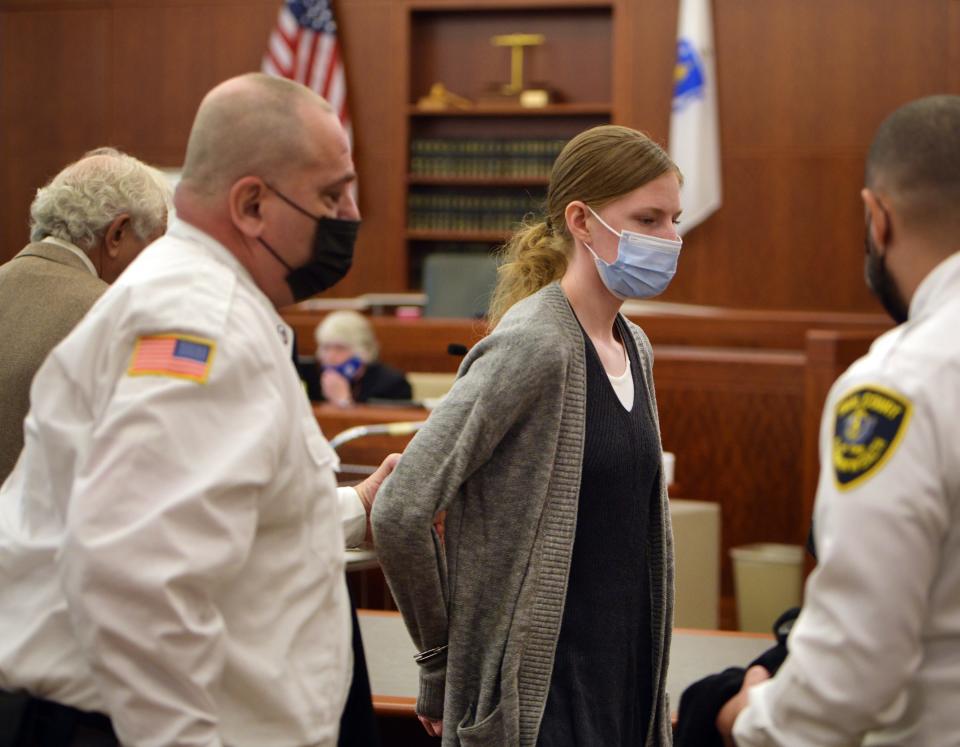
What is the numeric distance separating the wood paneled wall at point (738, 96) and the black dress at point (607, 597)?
21.2 ft

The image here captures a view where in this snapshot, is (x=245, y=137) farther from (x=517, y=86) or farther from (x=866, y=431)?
(x=517, y=86)

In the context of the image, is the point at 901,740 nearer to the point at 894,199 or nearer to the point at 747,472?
the point at 894,199

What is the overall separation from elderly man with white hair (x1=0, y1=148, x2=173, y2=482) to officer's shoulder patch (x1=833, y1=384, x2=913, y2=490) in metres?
1.20

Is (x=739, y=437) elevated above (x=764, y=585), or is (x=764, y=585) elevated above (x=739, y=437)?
(x=739, y=437)

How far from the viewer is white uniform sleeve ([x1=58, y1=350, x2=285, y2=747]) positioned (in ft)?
3.74

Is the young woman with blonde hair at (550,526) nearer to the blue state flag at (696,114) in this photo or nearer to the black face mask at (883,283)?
the black face mask at (883,283)

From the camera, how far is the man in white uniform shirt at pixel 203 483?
1150 millimetres

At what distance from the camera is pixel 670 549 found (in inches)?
74.5

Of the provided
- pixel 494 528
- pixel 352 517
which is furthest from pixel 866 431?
pixel 352 517

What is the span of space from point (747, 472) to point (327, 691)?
13.9 ft

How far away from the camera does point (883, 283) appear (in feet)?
4.24

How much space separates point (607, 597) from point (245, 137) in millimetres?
865

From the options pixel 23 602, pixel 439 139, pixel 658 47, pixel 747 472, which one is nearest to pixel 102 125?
pixel 439 139

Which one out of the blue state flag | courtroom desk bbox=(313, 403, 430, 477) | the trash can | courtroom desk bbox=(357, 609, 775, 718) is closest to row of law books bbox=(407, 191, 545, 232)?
the blue state flag
